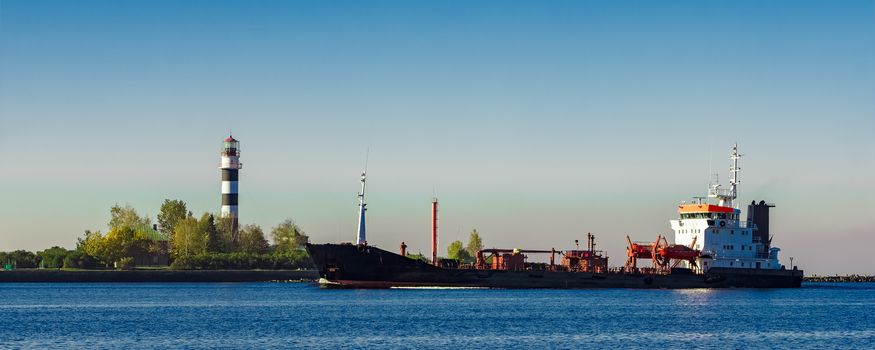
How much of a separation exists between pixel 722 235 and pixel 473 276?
24.6 m

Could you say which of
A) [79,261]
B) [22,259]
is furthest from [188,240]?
[22,259]

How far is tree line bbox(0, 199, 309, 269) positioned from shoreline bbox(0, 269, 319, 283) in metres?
4.64

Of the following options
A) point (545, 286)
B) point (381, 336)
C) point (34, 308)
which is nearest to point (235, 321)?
point (381, 336)

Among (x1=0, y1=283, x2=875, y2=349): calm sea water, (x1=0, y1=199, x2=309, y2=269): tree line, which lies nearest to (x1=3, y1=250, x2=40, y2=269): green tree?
(x1=0, y1=199, x2=309, y2=269): tree line

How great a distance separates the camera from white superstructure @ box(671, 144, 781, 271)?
414 ft

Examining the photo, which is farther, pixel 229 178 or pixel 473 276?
pixel 229 178

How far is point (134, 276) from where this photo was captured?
568 feet

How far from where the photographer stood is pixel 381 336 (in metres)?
73.2

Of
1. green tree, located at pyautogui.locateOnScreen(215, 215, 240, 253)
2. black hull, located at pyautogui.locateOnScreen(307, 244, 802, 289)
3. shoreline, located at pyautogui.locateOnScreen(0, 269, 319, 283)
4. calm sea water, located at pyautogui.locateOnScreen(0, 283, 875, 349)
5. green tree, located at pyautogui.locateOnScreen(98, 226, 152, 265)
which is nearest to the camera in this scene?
calm sea water, located at pyautogui.locateOnScreen(0, 283, 875, 349)

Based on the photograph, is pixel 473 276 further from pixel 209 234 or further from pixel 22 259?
pixel 22 259

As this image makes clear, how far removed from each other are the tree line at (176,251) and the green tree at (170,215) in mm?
810

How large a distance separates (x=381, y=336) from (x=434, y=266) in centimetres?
4709

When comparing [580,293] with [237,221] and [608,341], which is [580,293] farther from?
[237,221]

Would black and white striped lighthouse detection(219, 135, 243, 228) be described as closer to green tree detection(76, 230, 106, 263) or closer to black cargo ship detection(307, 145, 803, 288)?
green tree detection(76, 230, 106, 263)
